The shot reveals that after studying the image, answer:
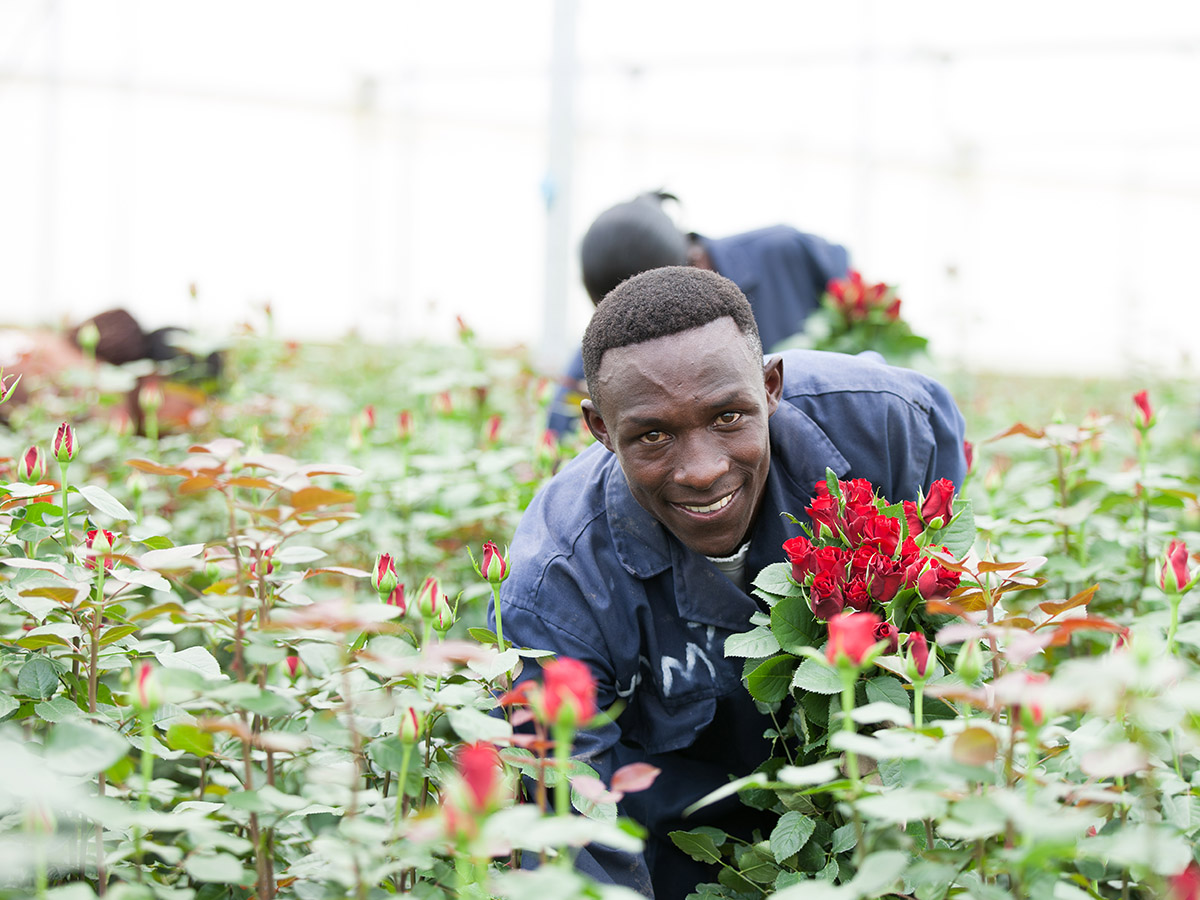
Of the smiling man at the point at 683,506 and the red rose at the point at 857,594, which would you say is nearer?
the red rose at the point at 857,594

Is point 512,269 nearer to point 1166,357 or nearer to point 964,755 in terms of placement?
point 1166,357

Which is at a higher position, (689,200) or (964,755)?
(689,200)

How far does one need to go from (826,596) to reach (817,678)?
0.41ft

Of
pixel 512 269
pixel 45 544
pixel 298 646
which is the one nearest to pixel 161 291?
pixel 512 269

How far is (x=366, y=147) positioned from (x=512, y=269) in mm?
1625

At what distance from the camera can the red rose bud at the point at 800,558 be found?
4.06 feet

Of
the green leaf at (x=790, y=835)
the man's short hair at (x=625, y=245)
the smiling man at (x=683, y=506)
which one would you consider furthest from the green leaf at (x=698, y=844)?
the man's short hair at (x=625, y=245)

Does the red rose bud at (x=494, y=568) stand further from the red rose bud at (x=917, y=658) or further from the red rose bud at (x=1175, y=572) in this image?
the red rose bud at (x=1175, y=572)

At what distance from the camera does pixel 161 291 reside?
298 inches

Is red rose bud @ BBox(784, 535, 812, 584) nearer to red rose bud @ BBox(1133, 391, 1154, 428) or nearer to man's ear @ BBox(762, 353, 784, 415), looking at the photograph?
man's ear @ BBox(762, 353, 784, 415)

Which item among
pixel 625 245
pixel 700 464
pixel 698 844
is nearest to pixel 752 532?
pixel 700 464

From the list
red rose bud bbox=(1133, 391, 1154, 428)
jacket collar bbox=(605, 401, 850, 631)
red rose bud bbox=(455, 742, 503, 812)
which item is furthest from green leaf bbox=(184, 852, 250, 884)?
red rose bud bbox=(1133, 391, 1154, 428)

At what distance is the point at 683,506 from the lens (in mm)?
1561

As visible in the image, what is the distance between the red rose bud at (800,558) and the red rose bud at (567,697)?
1.65 feet
